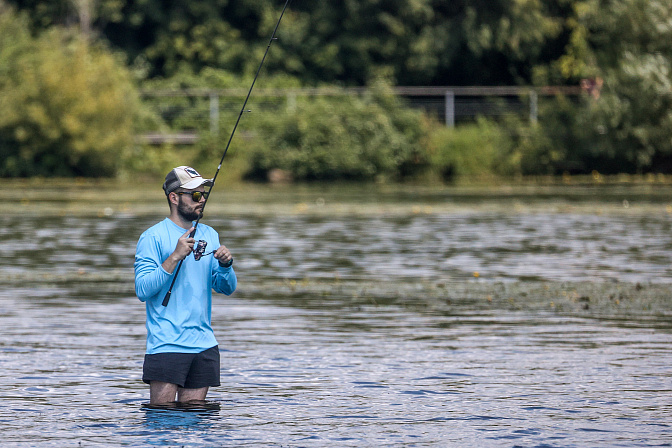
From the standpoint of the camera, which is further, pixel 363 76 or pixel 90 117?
pixel 363 76

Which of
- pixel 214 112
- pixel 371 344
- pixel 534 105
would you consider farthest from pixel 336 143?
pixel 371 344

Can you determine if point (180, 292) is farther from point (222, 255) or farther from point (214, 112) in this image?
point (214, 112)

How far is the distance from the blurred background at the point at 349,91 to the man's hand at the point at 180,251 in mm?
35746

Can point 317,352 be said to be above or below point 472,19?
below

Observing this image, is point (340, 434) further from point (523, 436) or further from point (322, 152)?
point (322, 152)

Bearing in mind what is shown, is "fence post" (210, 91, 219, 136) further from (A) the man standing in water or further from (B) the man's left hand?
(B) the man's left hand

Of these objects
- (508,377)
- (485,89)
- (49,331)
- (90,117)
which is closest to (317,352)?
(508,377)

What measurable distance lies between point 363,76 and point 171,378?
167 feet

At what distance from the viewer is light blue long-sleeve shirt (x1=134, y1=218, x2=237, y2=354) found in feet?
26.7

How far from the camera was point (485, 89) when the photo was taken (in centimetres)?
5434

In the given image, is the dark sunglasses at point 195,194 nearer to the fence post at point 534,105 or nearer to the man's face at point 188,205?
the man's face at point 188,205

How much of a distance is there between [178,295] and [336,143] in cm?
3751

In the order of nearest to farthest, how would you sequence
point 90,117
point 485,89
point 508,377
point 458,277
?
point 508,377 < point 458,277 < point 90,117 < point 485,89

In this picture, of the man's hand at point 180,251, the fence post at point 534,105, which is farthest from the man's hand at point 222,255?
the fence post at point 534,105
